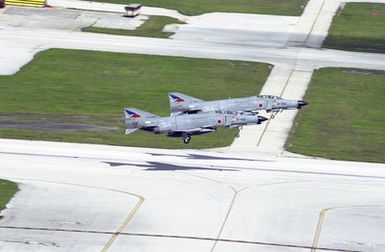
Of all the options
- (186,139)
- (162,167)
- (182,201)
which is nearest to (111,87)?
(186,139)

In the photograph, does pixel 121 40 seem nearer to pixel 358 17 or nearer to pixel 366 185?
pixel 358 17

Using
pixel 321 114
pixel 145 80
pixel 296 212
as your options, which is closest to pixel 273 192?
pixel 296 212

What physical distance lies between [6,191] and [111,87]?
1562 inches

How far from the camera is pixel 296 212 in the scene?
91250 mm

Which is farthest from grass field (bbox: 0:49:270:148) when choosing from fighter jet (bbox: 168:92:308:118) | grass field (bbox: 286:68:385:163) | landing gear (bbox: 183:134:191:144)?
grass field (bbox: 286:68:385:163)

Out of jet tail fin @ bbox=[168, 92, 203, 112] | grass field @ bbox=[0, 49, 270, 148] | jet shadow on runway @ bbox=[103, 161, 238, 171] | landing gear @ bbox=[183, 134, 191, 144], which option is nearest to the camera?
jet shadow on runway @ bbox=[103, 161, 238, 171]

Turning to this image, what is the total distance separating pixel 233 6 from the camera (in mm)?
182125

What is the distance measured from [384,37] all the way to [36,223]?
89643 millimetres

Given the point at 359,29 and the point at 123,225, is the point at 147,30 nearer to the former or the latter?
the point at 359,29

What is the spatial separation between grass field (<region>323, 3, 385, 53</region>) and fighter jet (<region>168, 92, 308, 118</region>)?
4649 centimetres

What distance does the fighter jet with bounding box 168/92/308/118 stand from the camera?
10719 centimetres

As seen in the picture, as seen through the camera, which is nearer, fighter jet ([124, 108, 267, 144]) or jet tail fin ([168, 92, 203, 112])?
fighter jet ([124, 108, 267, 144])

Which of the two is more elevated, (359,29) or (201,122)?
(201,122)

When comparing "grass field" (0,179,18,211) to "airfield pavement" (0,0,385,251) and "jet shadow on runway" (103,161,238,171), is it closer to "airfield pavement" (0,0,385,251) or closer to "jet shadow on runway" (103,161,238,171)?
"airfield pavement" (0,0,385,251)
